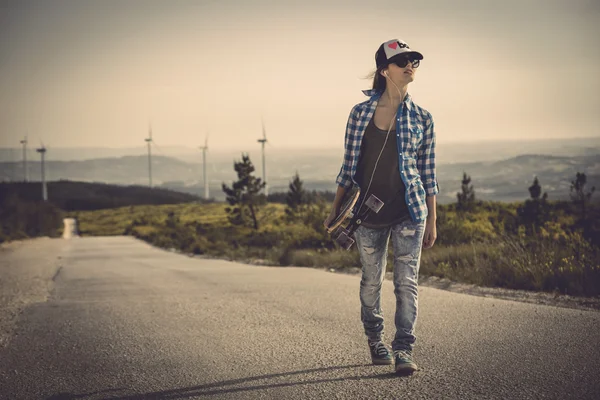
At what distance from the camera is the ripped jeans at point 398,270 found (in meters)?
4.23

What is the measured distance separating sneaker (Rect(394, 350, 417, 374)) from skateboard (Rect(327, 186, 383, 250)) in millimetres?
843

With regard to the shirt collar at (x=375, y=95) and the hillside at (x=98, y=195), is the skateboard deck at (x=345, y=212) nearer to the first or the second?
the shirt collar at (x=375, y=95)

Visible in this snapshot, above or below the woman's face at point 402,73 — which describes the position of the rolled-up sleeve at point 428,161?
below

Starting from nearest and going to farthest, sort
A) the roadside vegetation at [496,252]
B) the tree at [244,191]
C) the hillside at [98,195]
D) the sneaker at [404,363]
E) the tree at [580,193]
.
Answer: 1. the sneaker at [404,363]
2. the roadside vegetation at [496,252]
3. the tree at [580,193]
4. the tree at [244,191]
5. the hillside at [98,195]

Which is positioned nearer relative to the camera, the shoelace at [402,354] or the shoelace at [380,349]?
the shoelace at [402,354]

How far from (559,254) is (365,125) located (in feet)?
19.3

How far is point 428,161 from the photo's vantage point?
4.34m

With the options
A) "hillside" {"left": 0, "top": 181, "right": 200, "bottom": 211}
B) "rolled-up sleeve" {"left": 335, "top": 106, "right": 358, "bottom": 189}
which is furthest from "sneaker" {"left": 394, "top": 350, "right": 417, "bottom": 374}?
"hillside" {"left": 0, "top": 181, "right": 200, "bottom": 211}

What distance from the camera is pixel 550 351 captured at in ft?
15.0

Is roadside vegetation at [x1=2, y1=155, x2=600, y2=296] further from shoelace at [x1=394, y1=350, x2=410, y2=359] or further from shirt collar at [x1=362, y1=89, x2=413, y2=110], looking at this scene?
shirt collar at [x1=362, y1=89, x2=413, y2=110]

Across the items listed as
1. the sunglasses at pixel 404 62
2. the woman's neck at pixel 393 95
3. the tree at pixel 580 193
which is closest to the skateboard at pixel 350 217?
the woman's neck at pixel 393 95

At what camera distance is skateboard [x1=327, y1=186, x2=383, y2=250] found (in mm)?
4230

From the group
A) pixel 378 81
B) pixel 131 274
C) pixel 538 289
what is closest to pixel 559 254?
pixel 538 289

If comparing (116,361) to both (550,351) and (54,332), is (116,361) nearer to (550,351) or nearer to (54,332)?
(54,332)
